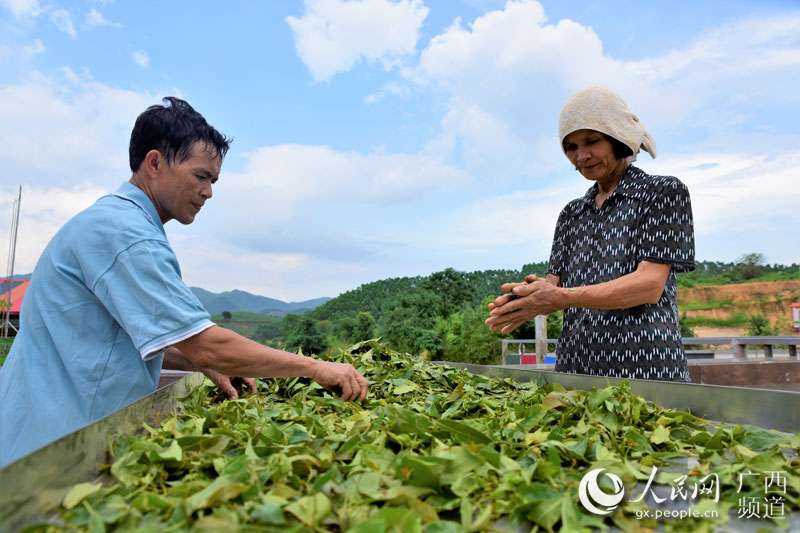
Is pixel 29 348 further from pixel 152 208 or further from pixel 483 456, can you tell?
pixel 483 456

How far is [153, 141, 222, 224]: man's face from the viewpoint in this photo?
1803 millimetres

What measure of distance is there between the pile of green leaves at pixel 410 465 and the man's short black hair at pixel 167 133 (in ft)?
2.79

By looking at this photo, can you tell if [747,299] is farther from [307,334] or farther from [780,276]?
[307,334]

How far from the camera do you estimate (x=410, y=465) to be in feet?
3.12

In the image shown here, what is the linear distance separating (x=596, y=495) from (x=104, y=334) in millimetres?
1344

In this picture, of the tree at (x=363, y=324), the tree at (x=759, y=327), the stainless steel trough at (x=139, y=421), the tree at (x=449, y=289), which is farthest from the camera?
the tree at (x=759, y=327)

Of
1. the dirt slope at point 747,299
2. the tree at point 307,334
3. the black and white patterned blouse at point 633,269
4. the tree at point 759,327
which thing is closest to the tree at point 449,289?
the tree at point 307,334

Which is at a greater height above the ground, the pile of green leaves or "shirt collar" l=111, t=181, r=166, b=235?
"shirt collar" l=111, t=181, r=166, b=235

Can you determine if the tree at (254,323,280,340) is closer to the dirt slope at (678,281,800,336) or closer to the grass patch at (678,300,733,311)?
the dirt slope at (678,281,800,336)

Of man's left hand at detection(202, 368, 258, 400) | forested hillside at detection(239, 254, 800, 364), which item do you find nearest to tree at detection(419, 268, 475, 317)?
forested hillside at detection(239, 254, 800, 364)

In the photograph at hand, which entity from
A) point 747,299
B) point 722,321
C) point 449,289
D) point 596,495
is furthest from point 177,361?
point 747,299

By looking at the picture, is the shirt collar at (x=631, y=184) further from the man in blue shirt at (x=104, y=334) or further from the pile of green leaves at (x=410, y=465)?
the man in blue shirt at (x=104, y=334)

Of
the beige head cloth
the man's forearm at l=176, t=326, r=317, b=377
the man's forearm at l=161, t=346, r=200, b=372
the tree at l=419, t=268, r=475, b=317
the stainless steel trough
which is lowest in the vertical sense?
the stainless steel trough

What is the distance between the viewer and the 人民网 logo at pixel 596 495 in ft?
2.98
